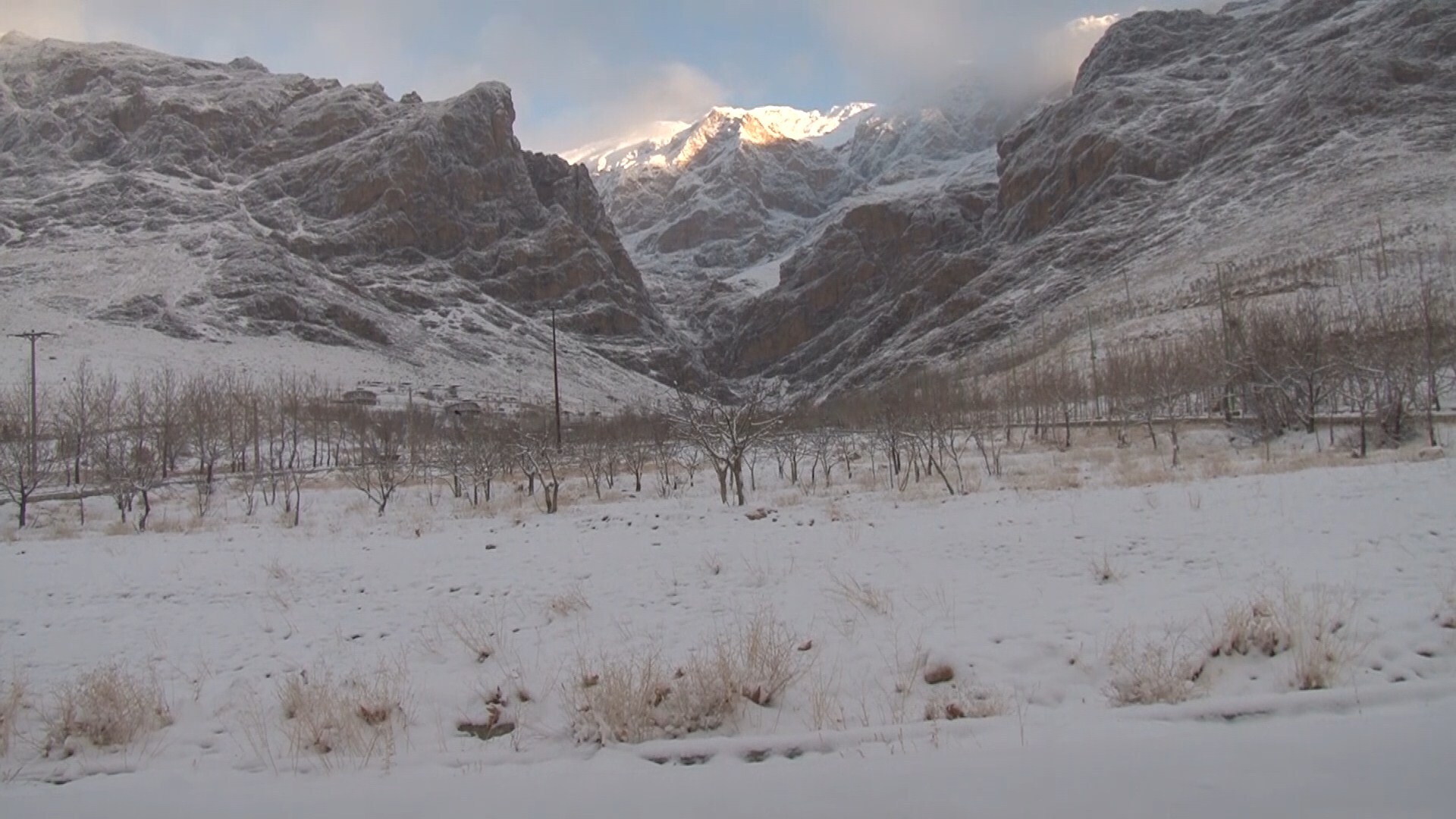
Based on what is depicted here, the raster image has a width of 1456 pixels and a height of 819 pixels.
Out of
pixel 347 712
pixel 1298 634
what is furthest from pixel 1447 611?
pixel 347 712

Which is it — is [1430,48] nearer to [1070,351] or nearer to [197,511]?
[1070,351]

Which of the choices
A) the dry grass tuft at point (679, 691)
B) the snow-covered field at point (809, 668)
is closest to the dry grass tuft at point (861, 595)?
the snow-covered field at point (809, 668)

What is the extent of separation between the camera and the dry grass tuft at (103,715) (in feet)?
18.3

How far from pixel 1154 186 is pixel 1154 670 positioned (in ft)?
450

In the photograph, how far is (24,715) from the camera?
6172 mm

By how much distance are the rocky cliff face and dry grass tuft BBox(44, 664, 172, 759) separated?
296 ft

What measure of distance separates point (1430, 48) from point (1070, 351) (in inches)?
3298

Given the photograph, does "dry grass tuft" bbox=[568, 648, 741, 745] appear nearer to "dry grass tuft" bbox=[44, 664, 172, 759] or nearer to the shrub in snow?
"dry grass tuft" bbox=[44, 664, 172, 759]

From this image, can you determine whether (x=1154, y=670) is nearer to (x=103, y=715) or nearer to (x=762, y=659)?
(x=762, y=659)

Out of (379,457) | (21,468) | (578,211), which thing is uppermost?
(578,211)

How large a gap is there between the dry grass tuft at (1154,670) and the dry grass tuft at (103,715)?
7.30m

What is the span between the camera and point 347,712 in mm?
5766

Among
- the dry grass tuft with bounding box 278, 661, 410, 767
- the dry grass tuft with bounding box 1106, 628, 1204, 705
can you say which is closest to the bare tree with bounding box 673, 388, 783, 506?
the dry grass tuft with bounding box 278, 661, 410, 767

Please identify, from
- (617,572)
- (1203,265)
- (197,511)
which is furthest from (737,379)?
(617,572)
